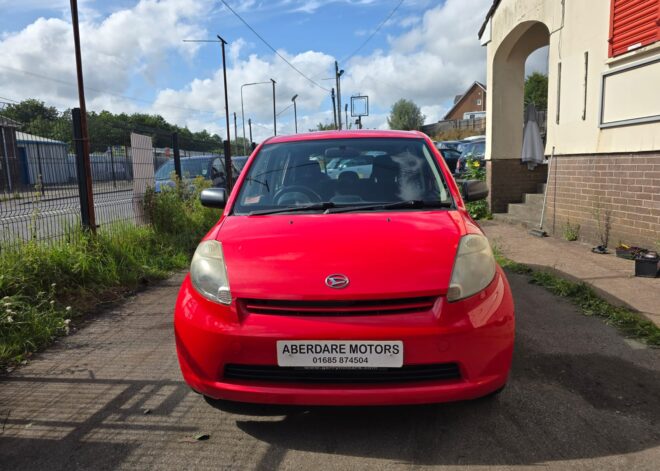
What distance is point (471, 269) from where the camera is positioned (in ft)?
8.29

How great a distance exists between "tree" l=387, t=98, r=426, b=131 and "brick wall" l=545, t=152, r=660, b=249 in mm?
69578

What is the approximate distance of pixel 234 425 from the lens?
9.11ft

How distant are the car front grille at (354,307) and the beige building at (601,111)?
5218mm

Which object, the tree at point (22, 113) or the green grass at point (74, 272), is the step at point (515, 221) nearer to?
the green grass at point (74, 272)

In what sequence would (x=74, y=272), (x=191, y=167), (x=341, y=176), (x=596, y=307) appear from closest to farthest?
(x=341, y=176) < (x=596, y=307) < (x=74, y=272) < (x=191, y=167)

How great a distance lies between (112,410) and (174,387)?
1.29ft

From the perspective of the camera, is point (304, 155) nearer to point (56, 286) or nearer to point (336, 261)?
point (336, 261)

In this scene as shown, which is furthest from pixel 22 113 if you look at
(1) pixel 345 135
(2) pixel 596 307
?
(2) pixel 596 307

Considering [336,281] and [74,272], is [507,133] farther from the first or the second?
[336,281]

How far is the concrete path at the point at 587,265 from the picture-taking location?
4783 mm

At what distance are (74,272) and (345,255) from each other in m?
3.87

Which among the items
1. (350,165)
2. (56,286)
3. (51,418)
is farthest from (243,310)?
(56,286)

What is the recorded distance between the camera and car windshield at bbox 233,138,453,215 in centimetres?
341

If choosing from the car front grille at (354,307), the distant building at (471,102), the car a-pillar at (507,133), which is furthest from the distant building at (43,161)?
the distant building at (471,102)
